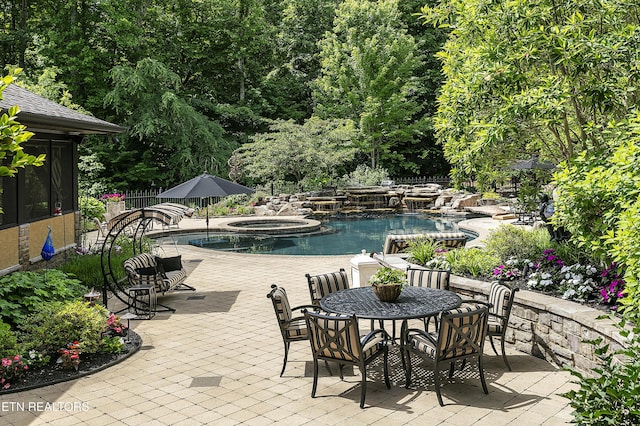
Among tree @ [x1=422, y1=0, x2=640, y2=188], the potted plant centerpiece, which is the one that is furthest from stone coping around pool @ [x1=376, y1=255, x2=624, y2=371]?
tree @ [x1=422, y1=0, x2=640, y2=188]

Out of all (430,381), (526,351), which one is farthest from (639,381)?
(526,351)

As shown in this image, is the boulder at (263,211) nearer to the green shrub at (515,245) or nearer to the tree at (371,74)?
the tree at (371,74)

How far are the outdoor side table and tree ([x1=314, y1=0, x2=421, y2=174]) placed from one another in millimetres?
25505

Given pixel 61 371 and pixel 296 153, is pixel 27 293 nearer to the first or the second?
pixel 61 371

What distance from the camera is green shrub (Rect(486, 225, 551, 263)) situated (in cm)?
874

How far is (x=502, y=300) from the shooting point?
21.4ft

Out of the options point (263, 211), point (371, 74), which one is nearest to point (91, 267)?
point (263, 211)

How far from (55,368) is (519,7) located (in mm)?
7057

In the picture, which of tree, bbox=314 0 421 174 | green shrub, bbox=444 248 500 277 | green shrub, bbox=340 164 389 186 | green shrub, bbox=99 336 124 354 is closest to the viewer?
green shrub, bbox=99 336 124 354

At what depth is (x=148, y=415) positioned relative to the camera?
527 centimetres

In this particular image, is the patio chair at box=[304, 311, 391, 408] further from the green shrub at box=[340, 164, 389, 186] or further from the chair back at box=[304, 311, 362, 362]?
the green shrub at box=[340, 164, 389, 186]

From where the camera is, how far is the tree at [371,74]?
3369cm

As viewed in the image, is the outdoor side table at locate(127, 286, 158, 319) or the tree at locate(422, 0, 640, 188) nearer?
the tree at locate(422, 0, 640, 188)

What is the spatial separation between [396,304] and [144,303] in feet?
16.2
